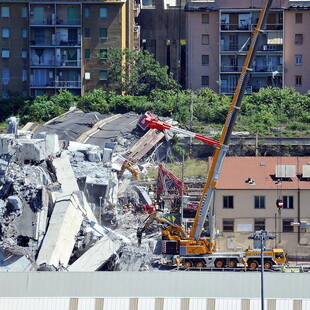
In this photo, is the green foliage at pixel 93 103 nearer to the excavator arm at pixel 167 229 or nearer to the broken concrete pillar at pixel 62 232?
the excavator arm at pixel 167 229

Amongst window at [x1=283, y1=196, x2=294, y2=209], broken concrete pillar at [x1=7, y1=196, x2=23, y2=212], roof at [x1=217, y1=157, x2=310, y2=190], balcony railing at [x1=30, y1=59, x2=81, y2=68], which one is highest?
balcony railing at [x1=30, y1=59, x2=81, y2=68]

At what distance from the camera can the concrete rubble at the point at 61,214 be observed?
183 feet

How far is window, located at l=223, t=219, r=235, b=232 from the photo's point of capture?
2392 inches

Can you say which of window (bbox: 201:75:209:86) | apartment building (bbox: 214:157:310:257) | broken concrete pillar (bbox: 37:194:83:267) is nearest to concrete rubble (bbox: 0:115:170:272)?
broken concrete pillar (bbox: 37:194:83:267)

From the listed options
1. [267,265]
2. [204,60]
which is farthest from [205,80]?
[267,265]

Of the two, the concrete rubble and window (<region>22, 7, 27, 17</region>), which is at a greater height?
window (<region>22, 7, 27, 17</region>)

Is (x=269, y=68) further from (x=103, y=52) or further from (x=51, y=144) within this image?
(x=51, y=144)

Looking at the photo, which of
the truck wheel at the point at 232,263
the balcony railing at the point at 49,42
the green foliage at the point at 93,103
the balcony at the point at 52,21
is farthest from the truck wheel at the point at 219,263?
the balcony at the point at 52,21

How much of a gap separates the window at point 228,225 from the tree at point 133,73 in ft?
69.7

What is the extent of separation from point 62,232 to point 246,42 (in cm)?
2682

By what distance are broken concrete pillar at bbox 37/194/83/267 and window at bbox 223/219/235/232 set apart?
5.35 metres

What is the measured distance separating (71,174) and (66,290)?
37.1 feet

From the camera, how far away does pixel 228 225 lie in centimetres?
6081

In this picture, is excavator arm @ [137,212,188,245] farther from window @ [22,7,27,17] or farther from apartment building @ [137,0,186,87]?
apartment building @ [137,0,186,87]
